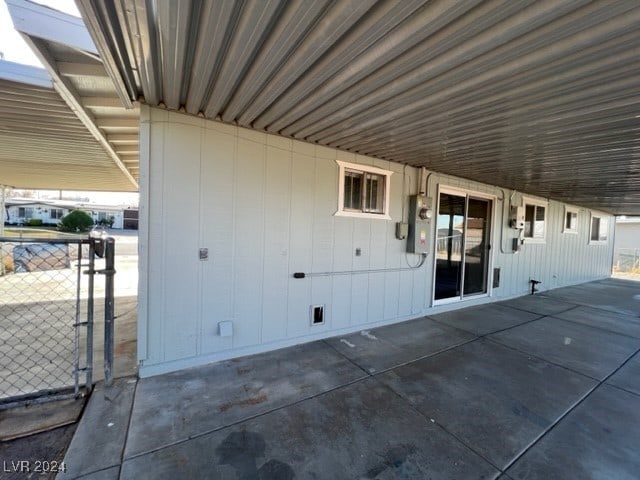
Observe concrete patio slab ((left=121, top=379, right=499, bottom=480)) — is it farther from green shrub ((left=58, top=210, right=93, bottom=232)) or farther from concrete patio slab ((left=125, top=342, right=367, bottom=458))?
green shrub ((left=58, top=210, right=93, bottom=232))

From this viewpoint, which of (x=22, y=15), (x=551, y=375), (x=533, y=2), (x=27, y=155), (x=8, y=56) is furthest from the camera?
(x=27, y=155)

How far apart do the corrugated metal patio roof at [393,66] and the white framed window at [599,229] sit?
331 inches

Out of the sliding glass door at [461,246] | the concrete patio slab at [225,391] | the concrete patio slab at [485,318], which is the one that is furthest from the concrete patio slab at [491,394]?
the sliding glass door at [461,246]

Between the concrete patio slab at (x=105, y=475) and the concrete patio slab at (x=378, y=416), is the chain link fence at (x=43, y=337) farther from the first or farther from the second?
the concrete patio slab at (x=105, y=475)

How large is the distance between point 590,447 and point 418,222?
2.97 metres

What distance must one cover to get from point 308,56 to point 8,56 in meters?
2.55

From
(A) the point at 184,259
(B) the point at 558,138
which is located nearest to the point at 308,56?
(A) the point at 184,259

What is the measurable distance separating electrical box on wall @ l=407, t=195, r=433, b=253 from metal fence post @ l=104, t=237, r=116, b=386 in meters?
3.73

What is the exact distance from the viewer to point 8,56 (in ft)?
7.61

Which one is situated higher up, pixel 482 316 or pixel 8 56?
pixel 8 56

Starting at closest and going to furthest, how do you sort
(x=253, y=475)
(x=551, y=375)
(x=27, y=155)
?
(x=253, y=475) → (x=551, y=375) → (x=27, y=155)

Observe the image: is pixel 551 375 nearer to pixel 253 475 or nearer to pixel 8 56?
pixel 253 475

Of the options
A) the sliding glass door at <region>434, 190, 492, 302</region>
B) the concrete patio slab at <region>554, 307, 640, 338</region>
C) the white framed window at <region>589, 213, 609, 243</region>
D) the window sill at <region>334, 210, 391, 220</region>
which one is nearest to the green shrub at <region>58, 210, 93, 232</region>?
the window sill at <region>334, 210, 391, 220</region>

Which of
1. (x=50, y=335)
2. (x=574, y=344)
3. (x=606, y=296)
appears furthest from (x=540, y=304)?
(x=50, y=335)
